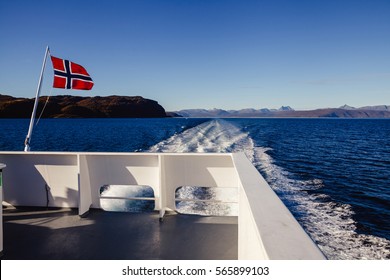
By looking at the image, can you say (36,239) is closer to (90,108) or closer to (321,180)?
(321,180)

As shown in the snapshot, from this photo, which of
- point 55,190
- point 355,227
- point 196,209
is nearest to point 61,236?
point 55,190

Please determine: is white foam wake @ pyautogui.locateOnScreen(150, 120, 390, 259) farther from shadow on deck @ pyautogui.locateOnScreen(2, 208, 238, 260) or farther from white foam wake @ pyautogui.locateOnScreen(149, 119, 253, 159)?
white foam wake @ pyautogui.locateOnScreen(149, 119, 253, 159)

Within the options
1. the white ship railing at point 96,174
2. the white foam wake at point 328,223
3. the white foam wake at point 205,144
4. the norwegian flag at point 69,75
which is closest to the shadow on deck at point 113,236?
the white ship railing at point 96,174

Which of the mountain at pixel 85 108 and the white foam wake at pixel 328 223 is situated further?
the mountain at pixel 85 108

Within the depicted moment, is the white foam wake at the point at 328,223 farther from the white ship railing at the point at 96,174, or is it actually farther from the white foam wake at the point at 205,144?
the white foam wake at the point at 205,144

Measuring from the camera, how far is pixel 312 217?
7789 millimetres

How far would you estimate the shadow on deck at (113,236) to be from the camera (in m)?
2.74

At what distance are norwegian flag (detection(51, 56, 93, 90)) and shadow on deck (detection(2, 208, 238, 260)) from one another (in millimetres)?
2401

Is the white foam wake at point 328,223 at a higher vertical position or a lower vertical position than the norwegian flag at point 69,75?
lower

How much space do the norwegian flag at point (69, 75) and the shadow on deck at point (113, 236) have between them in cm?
240

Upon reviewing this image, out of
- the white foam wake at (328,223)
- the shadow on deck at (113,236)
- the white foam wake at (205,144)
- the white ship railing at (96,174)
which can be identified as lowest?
the white foam wake at (328,223)

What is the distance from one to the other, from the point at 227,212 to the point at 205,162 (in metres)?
4.12

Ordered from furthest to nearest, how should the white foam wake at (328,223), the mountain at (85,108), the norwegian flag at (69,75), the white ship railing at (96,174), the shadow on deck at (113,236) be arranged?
the mountain at (85,108)
the white foam wake at (328,223)
the norwegian flag at (69,75)
the white ship railing at (96,174)
the shadow on deck at (113,236)

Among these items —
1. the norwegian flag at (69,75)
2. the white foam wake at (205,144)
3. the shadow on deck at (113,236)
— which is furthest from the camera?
the white foam wake at (205,144)
